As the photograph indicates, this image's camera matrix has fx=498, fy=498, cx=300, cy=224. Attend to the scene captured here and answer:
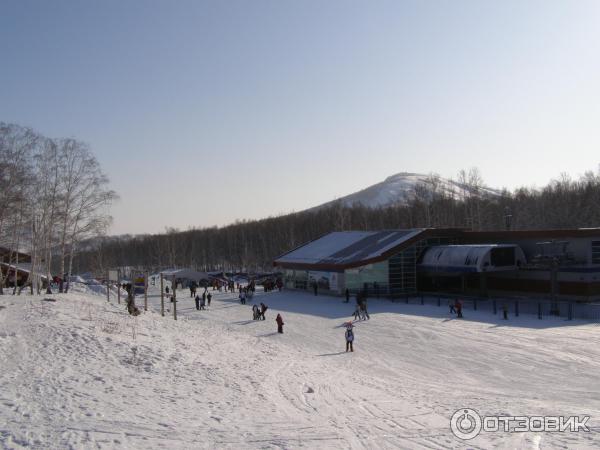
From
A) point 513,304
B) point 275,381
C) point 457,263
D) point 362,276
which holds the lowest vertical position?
point 275,381

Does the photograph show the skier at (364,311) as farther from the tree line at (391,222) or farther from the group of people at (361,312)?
the tree line at (391,222)

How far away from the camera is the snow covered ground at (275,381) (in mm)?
8656

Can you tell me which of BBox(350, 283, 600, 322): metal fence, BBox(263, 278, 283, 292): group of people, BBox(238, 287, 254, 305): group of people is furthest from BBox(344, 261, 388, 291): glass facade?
BBox(263, 278, 283, 292): group of people

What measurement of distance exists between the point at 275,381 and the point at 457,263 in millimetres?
24762

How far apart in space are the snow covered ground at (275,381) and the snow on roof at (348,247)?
14441 millimetres

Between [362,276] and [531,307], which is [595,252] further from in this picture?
[362,276]

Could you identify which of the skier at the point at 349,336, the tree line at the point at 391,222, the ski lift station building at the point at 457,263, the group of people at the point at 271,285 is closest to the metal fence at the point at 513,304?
the ski lift station building at the point at 457,263

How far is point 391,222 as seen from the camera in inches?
3558

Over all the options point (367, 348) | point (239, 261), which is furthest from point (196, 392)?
point (239, 261)

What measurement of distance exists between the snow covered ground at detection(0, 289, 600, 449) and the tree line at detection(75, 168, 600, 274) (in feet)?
149

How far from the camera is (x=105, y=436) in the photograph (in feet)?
26.7

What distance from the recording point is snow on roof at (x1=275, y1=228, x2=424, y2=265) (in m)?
38.8

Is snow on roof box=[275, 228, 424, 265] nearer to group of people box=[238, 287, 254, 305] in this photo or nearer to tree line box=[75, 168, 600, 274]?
group of people box=[238, 287, 254, 305]

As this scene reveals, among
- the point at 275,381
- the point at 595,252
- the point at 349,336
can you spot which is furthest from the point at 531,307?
the point at 275,381
